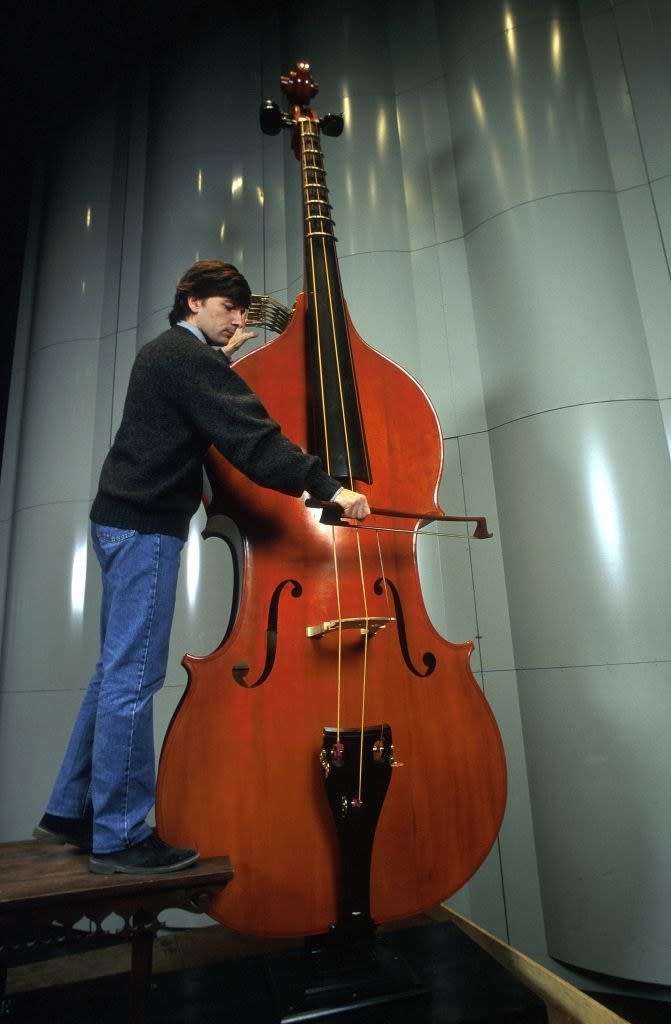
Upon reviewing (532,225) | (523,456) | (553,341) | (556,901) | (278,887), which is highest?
(532,225)

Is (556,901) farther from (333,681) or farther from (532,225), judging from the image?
(532,225)

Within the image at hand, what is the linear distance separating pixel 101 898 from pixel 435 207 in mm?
2541

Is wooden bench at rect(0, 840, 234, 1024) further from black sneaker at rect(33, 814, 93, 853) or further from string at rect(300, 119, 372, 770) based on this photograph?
string at rect(300, 119, 372, 770)

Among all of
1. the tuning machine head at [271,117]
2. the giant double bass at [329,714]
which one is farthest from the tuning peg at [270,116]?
the giant double bass at [329,714]

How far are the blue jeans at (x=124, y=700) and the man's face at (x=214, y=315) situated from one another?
0.51 meters

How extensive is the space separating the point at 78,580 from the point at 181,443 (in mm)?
1470

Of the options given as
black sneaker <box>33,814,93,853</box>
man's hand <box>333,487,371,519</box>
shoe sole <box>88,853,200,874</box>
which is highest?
man's hand <box>333,487,371,519</box>

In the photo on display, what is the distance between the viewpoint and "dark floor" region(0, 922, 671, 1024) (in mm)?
1165

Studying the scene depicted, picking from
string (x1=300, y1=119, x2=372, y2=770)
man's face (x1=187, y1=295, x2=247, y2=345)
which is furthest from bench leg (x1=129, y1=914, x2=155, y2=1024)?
man's face (x1=187, y1=295, x2=247, y2=345)

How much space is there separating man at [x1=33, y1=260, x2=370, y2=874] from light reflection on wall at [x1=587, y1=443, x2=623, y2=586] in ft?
3.22

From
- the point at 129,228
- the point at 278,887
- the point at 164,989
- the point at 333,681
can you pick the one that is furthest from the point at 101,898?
the point at 129,228

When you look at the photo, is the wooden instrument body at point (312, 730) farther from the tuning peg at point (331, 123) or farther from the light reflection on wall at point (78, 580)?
the light reflection on wall at point (78, 580)

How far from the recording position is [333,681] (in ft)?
4.27

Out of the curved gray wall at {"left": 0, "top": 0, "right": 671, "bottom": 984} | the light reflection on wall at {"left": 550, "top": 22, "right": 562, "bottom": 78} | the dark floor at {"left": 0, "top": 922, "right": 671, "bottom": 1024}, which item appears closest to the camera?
the dark floor at {"left": 0, "top": 922, "right": 671, "bottom": 1024}
